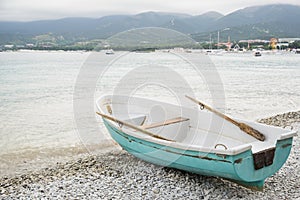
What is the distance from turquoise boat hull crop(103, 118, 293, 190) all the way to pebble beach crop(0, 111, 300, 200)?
1.12 feet

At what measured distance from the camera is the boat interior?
5898 millimetres

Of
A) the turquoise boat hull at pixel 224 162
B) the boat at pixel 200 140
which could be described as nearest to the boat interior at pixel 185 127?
the boat at pixel 200 140

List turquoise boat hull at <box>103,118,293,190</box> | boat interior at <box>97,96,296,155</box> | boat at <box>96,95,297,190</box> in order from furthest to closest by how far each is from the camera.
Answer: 1. boat interior at <box>97,96,296,155</box>
2. boat at <box>96,95,297,190</box>
3. turquoise boat hull at <box>103,118,293,190</box>

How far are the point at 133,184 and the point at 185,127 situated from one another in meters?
1.91

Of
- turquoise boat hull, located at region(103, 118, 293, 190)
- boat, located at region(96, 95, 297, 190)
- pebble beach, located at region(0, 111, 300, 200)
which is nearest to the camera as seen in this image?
turquoise boat hull, located at region(103, 118, 293, 190)

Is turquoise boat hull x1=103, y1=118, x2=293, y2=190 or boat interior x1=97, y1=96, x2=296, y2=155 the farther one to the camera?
boat interior x1=97, y1=96, x2=296, y2=155

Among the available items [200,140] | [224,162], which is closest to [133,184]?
[200,140]

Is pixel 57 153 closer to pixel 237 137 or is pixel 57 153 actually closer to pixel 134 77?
pixel 237 137

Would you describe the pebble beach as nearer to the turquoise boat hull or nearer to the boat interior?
the turquoise boat hull

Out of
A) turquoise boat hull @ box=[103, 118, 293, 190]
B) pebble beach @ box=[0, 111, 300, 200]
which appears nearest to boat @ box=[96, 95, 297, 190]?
turquoise boat hull @ box=[103, 118, 293, 190]

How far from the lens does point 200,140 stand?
713 centimetres

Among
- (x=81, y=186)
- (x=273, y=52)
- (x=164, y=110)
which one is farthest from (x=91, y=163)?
(x=273, y=52)

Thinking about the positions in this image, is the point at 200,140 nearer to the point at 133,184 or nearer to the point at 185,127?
the point at 185,127

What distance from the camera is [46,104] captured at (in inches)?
755
